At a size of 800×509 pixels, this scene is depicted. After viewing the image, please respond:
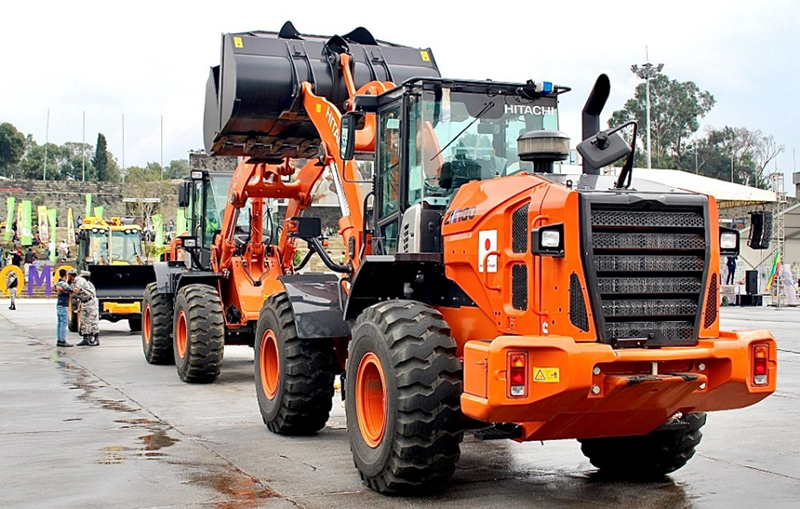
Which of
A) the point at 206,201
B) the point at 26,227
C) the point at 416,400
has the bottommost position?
the point at 416,400

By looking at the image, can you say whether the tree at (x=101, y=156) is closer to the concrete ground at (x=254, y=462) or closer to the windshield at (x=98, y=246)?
the windshield at (x=98, y=246)

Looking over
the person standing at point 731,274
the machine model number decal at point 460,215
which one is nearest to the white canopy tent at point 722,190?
the person standing at point 731,274

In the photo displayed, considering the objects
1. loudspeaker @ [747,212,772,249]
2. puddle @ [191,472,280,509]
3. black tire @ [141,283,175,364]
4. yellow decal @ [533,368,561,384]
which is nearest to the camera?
yellow decal @ [533,368,561,384]

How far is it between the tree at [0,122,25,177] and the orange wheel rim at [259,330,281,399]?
11568cm

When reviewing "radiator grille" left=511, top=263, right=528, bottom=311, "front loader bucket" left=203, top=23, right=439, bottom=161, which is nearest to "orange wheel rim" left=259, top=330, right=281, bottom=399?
"front loader bucket" left=203, top=23, right=439, bottom=161

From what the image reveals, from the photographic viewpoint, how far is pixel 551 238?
636 cm

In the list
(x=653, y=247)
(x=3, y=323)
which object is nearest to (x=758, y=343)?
(x=653, y=247)

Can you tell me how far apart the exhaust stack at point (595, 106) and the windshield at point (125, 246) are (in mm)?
23410

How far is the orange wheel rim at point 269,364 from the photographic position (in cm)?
1006

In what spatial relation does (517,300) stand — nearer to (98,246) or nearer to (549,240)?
(549,240)

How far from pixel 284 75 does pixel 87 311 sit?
35.9ft

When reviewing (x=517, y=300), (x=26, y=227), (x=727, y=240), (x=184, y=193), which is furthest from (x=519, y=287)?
(x=26, y=227)

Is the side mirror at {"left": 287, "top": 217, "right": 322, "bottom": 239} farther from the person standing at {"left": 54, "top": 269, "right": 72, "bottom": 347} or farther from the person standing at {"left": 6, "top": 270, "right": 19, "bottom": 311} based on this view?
the person standing at {"left": 6, "top": 270, "right": 19, "bottom": 311}

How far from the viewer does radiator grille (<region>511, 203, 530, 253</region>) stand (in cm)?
665
